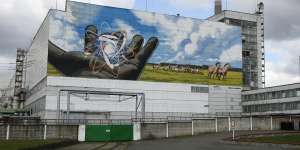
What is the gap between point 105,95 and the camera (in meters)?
91.9

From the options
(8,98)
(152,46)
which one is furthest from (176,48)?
(8,98)

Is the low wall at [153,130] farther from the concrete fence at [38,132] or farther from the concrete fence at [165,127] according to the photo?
the concrete fence at [38,132]

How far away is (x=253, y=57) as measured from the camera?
131 meters

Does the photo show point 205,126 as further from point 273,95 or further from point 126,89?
point 273,95

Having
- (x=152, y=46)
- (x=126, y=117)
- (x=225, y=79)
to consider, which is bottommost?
(x=126, y=117)

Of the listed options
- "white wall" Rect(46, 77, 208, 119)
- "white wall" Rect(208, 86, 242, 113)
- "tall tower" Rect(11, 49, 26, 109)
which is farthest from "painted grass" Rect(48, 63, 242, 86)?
"tall tower" Rect(11, 49, 26, 109)

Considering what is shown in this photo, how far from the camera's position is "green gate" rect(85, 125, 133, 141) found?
63.7 m

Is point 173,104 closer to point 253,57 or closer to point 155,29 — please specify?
point 155,29

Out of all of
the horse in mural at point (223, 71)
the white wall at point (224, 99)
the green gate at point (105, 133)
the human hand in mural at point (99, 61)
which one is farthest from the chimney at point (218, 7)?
the green gate at point (105, 133)

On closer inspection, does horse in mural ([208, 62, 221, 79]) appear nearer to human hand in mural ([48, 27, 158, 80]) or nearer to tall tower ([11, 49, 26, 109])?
human hand in mural ([48, 27, 158, 80])

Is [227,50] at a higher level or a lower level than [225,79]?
higher

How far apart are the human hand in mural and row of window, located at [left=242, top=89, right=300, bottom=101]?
27092 mm

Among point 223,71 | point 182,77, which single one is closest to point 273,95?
point 223,71

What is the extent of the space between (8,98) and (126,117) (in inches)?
3303
